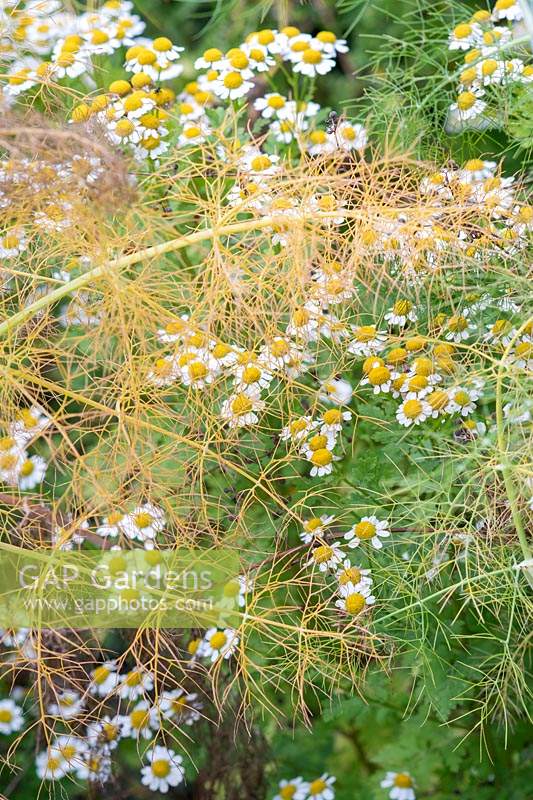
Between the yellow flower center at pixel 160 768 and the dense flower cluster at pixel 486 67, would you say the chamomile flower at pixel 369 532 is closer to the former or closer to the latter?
the yellow flower center at pixel 160 768

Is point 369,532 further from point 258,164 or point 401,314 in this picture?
point 258,164

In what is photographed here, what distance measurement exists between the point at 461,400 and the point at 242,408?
0.71ft

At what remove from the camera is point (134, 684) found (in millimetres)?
1117

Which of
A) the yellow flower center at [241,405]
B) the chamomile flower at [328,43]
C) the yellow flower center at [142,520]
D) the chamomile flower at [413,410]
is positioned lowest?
the yellow flower center at [142,520]

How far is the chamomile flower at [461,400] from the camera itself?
1038 millimetres

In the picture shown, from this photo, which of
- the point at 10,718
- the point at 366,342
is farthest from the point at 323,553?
the point at 10,718

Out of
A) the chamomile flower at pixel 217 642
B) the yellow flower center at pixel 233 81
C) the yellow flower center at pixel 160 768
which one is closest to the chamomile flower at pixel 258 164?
the yellow flower center at pixel 233 81

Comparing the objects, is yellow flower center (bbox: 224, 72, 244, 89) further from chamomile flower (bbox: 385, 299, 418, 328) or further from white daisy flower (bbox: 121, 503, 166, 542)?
white daisy flower (bbox: 121, 503, 166, 542)

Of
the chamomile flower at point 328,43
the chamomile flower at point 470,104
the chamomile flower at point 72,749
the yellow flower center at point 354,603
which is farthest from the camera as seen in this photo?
the chamomile flower at point 328,43

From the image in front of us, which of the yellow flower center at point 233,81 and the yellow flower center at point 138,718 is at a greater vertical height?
the yellow flower center at point 233,81

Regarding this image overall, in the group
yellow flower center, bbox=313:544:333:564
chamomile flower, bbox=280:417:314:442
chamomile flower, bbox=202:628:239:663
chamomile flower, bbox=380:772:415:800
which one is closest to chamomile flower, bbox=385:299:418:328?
chamomile flower, bbox=280:417:314:442

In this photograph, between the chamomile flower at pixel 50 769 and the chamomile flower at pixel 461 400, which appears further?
the chamomile flower at pixel 50 769

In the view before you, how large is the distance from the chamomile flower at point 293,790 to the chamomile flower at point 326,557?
42cm

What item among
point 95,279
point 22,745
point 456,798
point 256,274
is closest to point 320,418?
point 256,274
